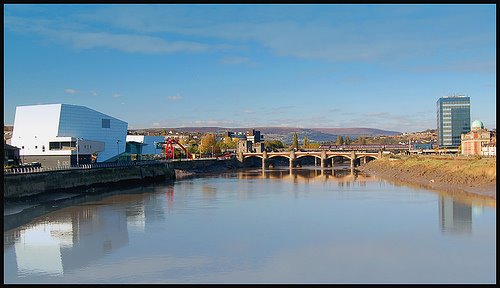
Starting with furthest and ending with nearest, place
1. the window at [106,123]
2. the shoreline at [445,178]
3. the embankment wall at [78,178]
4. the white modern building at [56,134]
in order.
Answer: the window at [106,123]
the white modern building at [56,134]
the shoreline at [445,178]
the embankment wall at [78,178]

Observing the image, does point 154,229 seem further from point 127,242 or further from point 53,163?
point 53,163

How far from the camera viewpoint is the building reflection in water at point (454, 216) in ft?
67.0

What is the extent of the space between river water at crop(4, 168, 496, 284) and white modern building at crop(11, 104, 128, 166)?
54.2ft

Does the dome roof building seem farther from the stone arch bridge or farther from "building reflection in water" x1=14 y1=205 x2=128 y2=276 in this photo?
"building reflection in water" x1=14 y1=205 x2=128 y2=276

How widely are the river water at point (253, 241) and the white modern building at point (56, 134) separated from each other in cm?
1653

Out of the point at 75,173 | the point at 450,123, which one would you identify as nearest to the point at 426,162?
the point at 75,173

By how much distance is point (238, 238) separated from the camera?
1889cm

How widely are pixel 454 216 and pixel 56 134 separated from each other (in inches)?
1387

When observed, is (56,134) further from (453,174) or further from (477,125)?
(477,125)

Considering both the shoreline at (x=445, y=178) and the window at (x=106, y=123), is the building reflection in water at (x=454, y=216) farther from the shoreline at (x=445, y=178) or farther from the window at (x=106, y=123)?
the window at (x=106, y=123)

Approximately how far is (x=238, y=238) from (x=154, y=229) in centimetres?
395

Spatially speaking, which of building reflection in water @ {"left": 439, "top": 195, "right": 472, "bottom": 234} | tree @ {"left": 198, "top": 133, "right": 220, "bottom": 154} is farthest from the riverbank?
tree @ {"left": 198, "top": 133, "right": 220, "bottom": 154}

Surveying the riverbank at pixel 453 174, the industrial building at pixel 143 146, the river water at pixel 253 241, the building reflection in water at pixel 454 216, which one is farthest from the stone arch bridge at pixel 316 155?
the building reflection in water at pixel 454 216

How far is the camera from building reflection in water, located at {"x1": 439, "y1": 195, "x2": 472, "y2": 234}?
20422 millimetres
